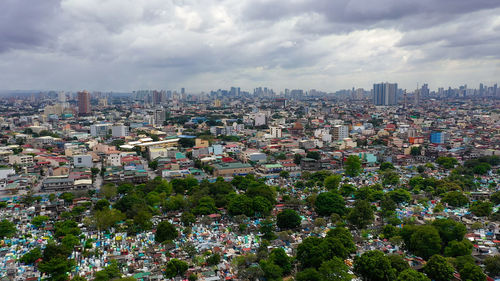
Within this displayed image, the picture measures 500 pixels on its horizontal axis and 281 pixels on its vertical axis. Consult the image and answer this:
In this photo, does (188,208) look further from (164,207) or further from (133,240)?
(133,240)

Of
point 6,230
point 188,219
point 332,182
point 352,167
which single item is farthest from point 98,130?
point 188,219

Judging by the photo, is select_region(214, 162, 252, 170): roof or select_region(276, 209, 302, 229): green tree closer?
select_region(276, 209, 302, 229): green tree

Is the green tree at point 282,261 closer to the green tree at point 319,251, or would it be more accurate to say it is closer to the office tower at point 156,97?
the green tree at point 319,251

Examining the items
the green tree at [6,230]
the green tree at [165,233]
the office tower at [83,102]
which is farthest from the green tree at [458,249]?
the office tower at [83,102]

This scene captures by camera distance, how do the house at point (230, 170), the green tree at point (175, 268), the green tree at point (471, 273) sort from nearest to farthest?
the green tree at point (471, 273) < the green tree at point (175, 268) < the house at point (230, 170)

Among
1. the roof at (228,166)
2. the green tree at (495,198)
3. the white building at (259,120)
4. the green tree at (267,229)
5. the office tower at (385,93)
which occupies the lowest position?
the green tree at (267,229)

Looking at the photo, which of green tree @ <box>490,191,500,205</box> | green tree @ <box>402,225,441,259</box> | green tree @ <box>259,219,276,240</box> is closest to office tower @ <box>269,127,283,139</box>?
green tree @ <box>490,191,500,205</box>

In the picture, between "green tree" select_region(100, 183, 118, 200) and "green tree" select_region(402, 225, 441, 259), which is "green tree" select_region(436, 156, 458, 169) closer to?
"green tree" select_region(402, 225, 441, 259)
